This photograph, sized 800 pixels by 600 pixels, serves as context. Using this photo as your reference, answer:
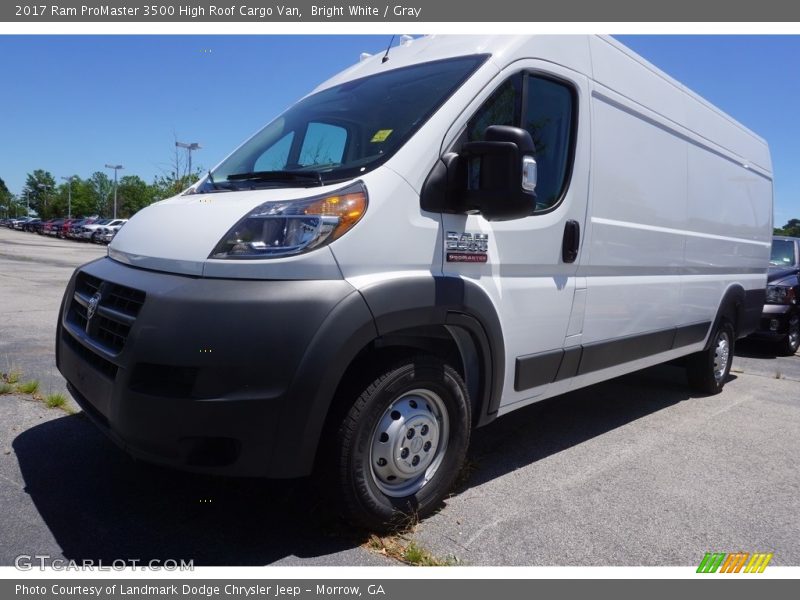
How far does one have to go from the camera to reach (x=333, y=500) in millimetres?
2682

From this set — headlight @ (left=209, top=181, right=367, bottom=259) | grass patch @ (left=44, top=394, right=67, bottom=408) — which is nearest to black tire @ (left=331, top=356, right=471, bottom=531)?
headlight @ (left=209, top=181, right=367, bottom=259)

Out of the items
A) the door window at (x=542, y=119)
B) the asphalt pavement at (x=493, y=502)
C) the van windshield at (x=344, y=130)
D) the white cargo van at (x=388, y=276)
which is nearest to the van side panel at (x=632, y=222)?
the white cargo van at (x=388, y=276)

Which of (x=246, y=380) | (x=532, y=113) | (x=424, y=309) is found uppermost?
(x=532, y=113)

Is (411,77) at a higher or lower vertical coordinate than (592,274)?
higher

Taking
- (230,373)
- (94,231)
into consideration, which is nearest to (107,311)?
(230,373)

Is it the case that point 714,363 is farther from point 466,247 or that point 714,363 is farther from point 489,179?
point 489,179

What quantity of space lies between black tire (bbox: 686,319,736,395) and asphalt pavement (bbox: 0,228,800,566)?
3.61 feet

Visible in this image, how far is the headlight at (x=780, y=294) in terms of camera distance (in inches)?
358

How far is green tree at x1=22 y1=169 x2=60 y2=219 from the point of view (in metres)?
105

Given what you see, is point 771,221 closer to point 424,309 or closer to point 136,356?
point 424,309

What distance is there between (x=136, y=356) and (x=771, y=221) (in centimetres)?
729

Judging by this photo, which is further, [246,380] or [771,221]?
[771,221]

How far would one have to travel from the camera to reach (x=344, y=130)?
3.34 meters

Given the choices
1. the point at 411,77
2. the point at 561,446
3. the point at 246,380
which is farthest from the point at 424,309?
the point at 561,446
